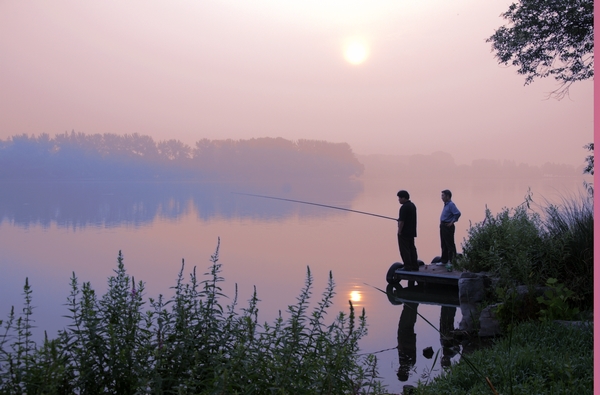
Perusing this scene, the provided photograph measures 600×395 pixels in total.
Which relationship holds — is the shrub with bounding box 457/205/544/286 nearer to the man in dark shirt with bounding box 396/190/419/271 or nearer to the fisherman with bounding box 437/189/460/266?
the fisherman with bounding box 437/189/460/266

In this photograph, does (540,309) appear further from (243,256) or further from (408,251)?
(243,256)

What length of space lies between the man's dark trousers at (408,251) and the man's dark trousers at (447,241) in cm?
85

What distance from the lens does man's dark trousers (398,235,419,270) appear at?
1474 cm

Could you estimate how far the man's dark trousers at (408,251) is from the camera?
48.4ft

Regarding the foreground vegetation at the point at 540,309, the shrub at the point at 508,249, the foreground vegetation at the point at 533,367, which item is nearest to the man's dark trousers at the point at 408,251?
the shrub at the point at 508,249

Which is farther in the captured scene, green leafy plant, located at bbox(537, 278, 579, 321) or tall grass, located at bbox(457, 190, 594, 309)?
tall grass, located at bbox(457, 190, 594, 309)

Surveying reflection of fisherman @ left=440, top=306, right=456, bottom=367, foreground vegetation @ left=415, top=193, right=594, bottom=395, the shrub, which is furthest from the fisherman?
reflection of fisherman @ left=440, top=306, right=456, bottom=367

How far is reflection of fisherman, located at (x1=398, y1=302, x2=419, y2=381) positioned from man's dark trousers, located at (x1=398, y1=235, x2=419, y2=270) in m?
1.49

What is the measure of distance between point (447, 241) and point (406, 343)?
500 centimetres

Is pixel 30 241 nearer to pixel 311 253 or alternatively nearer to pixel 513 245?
pixel 311 253

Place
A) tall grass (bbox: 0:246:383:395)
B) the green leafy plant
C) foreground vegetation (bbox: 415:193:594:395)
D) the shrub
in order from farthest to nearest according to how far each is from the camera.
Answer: the shrub, the green leafy plant, foreground vegetation (bbox: 415:193:594:395), tall grass (bbox: 0:246:383:395)

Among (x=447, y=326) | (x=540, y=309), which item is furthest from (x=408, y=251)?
(x=540, y=309)

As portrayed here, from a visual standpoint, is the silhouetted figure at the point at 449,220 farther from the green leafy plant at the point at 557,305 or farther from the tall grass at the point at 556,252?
the green leafy plant at the point at 557,305

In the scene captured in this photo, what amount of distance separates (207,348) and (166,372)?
0.34 meters
